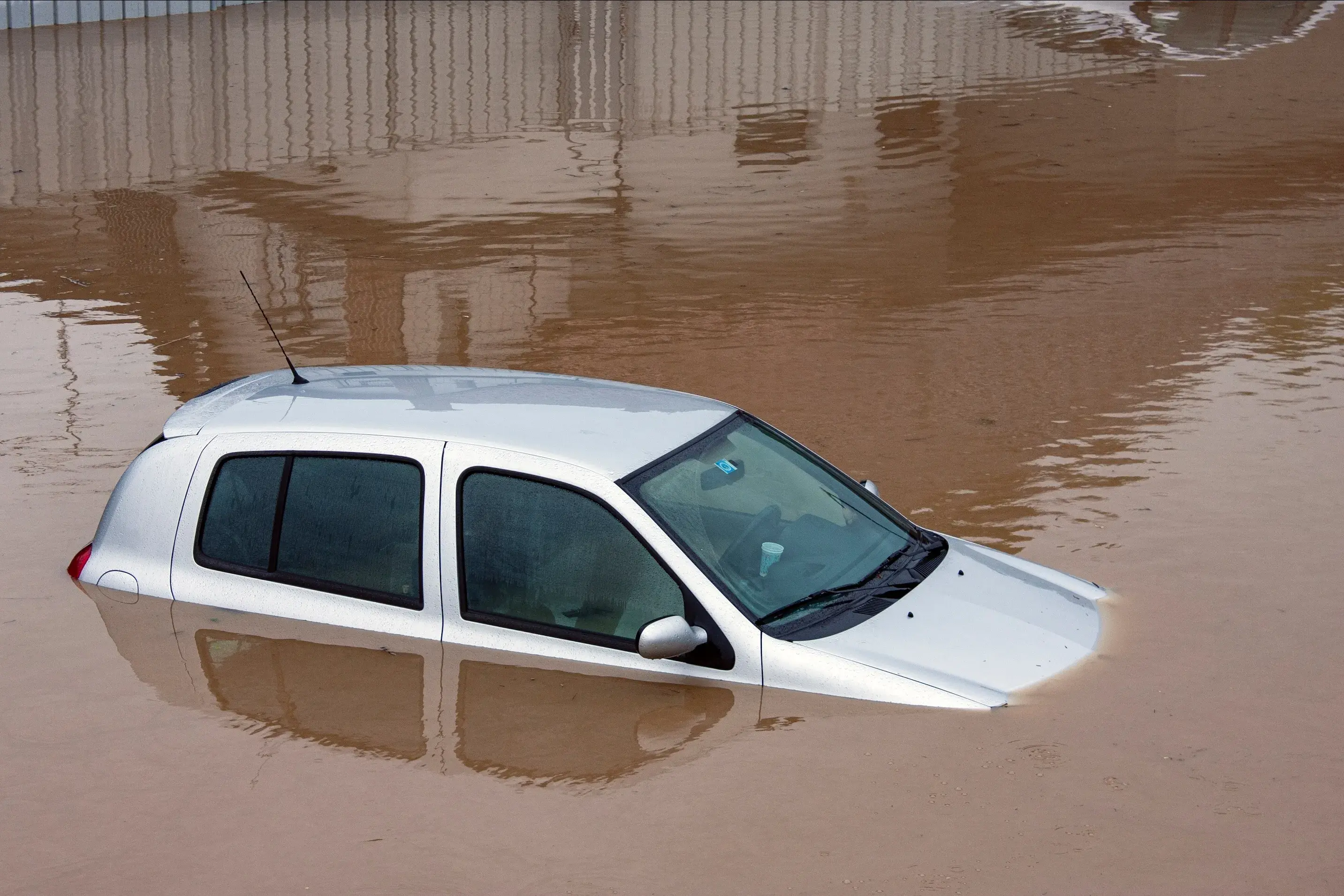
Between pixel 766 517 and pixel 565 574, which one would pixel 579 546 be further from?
pixel 766 517

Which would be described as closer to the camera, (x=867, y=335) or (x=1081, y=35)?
(x=867, y=335)

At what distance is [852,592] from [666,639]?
2.71ft

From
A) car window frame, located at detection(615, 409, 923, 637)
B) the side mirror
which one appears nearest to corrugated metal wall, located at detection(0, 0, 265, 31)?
car window frame, located at detection(615, 409, 923, 637)

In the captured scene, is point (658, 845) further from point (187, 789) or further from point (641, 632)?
point (187, 789)

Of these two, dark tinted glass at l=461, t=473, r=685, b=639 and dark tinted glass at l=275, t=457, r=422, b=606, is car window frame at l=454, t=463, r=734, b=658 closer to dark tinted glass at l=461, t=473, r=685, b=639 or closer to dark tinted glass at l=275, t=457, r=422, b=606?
dark tinted glass at l=461, t=473, r=685, b=639

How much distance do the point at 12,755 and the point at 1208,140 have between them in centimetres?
1509

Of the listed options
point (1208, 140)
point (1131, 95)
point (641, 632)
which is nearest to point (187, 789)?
point (641, 632)

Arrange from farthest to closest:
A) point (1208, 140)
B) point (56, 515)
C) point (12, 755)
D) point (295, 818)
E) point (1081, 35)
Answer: point (1081, 35)
point (1208, 140)
point (56, 515)
point (12, 755)
point (295, 818)

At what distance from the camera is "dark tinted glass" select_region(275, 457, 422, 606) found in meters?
5.42

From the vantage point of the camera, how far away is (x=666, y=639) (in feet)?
16.1

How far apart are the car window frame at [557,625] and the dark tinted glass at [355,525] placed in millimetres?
164

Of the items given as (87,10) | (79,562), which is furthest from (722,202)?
(87,10)

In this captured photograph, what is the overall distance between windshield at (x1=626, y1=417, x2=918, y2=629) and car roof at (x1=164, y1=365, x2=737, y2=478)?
12 centimetres

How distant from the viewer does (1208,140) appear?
17.1 m
